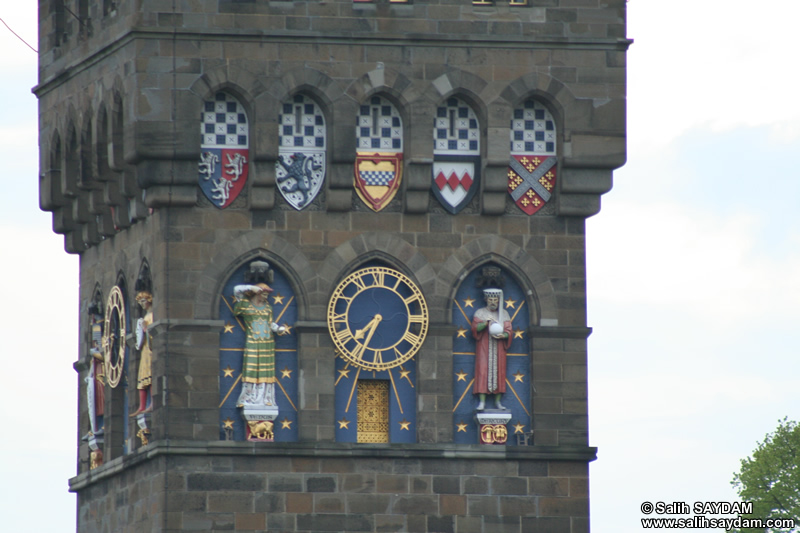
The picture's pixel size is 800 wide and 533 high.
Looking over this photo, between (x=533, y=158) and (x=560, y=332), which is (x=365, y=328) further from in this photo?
(x=533, y=158)

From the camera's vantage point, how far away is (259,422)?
181 feet

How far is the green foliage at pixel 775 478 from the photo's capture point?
7744 cm

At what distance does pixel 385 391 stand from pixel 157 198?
16.1 ft

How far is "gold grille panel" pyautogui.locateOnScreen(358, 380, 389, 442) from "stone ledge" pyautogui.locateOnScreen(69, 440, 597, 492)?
0.36 metres

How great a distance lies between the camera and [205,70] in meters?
55.7

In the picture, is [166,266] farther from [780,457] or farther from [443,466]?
[780,457]

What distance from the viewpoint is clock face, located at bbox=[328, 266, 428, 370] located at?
55.8m

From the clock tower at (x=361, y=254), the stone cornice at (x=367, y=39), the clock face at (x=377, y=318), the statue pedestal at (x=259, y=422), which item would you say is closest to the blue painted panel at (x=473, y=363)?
the clock tower at (x=361, y=254)

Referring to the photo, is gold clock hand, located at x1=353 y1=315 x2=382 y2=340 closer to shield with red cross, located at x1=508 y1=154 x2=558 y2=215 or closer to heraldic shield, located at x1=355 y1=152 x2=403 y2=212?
heraldic shield, located at x1=355 y1=152 x2=403 y2=212

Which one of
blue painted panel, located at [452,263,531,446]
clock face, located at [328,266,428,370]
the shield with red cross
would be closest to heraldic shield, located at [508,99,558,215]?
the shield with red cross

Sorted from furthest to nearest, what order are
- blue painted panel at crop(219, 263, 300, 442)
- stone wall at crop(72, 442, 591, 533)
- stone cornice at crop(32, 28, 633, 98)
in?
stone cornice at crop(32, 28, 633, 98)
blue painted panel at crop(219, 263, 300, 442)
stone wall at crop(72, 442, 591, 533)

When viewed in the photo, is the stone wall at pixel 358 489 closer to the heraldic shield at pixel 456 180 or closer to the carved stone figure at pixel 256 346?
the carved stone figure at pixel 256 346

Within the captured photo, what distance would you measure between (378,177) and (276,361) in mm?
3543

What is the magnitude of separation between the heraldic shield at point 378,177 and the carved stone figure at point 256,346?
2.38 m
